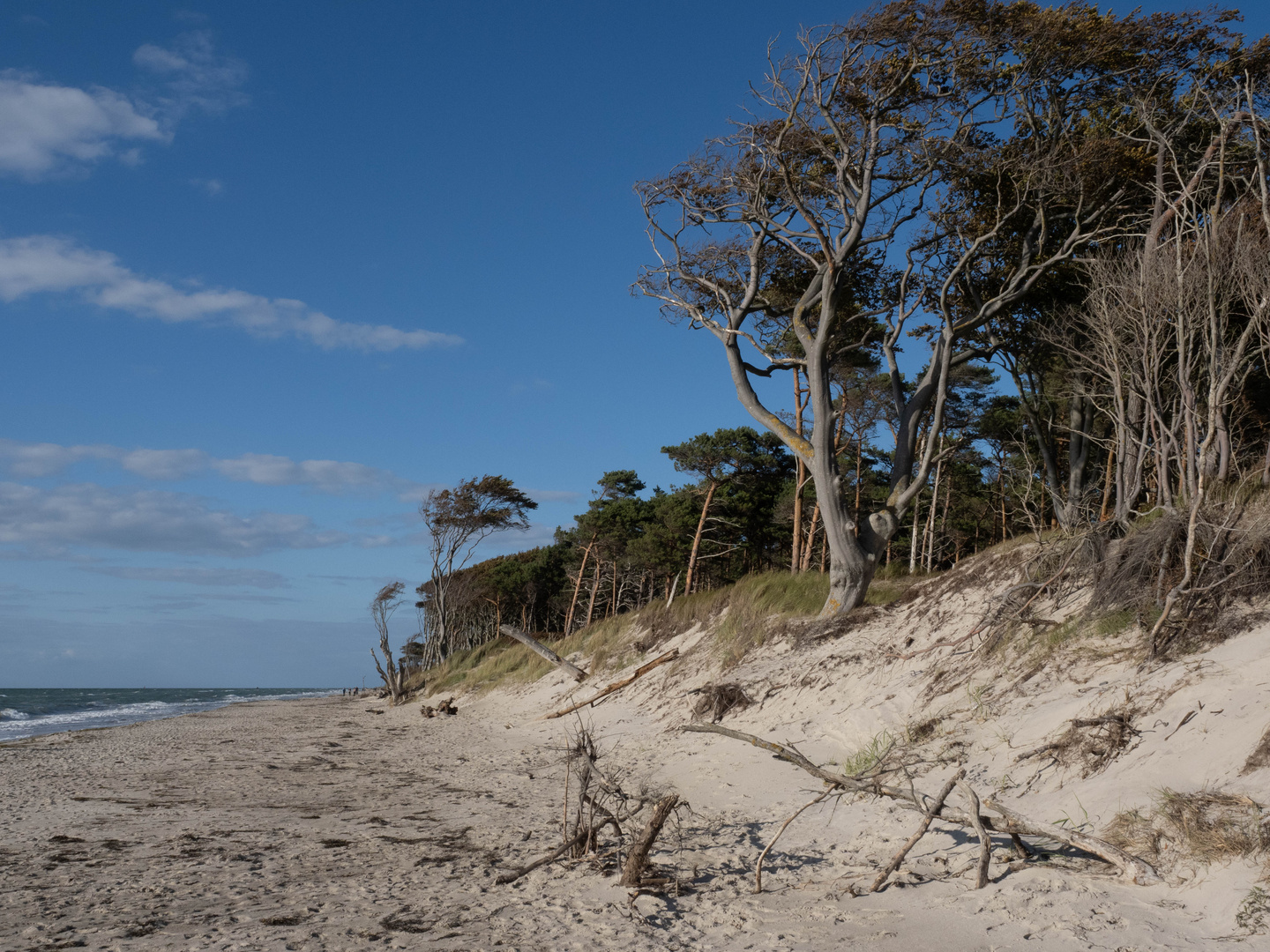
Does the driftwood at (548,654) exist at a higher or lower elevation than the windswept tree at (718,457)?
lower

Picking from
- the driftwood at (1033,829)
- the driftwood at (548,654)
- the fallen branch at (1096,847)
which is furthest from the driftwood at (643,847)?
the driftwood at (548,654)

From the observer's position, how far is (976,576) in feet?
36.6

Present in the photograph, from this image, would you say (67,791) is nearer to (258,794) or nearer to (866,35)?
(258,794)

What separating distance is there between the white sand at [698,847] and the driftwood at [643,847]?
110 mm

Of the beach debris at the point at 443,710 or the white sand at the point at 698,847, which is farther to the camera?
the beach debris at the point at 443,710

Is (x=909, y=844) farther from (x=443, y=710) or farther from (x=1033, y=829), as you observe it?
(x=443, y=710)

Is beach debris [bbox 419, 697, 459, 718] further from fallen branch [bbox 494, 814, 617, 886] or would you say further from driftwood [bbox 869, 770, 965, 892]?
driftwood [bbox 869, 770, 965, 892]

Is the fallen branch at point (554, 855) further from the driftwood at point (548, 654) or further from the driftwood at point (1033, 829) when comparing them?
the driftwood at point (548, 654)

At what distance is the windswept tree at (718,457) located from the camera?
90.8 feet

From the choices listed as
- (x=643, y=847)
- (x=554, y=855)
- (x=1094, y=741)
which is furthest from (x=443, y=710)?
(x=1094, y=741)

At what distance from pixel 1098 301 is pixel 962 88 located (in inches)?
189

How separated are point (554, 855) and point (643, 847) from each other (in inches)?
29.3

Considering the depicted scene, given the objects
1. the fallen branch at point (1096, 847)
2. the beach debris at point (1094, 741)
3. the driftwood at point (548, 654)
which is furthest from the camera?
the driftwood at point (548, 654)

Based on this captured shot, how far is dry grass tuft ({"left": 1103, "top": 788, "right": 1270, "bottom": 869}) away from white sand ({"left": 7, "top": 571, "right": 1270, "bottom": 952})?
0.12m
